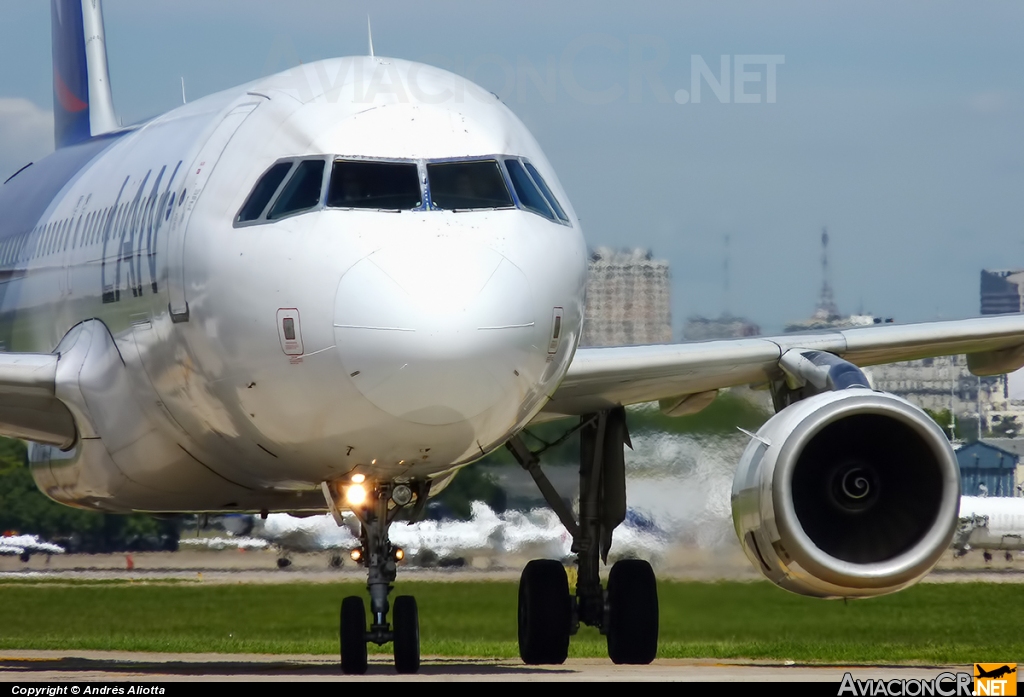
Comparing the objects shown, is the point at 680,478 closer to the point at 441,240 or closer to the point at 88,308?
the point at 88,308

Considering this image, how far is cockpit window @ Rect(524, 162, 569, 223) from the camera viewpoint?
1182cm

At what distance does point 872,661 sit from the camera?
55.5 ft

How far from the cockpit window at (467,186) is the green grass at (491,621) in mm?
7374

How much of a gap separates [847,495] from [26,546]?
1537 cm

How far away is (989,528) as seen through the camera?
24.7 meters

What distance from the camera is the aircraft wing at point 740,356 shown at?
1434 centimetres

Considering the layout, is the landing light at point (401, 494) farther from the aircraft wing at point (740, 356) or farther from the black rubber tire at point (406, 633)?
the aircraft wing at point (740, 356)

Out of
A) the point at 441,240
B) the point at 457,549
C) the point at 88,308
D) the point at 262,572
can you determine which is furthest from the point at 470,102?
the point at 262,572

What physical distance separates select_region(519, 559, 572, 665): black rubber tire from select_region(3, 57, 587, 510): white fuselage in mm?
3125

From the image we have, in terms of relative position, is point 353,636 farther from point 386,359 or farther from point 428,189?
point 428,189

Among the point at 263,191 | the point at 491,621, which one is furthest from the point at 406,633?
the point at 491,621

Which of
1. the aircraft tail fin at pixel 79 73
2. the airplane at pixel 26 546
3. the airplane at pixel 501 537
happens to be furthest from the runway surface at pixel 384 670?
the airplane at pixel 26 546

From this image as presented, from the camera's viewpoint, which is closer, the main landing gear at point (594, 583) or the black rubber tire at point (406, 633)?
the black rubber tire at point (406, 633)

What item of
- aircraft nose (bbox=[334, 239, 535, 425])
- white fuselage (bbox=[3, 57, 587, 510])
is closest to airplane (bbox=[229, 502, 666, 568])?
white fuselage (bbox=[3, 57, 587, 510])
